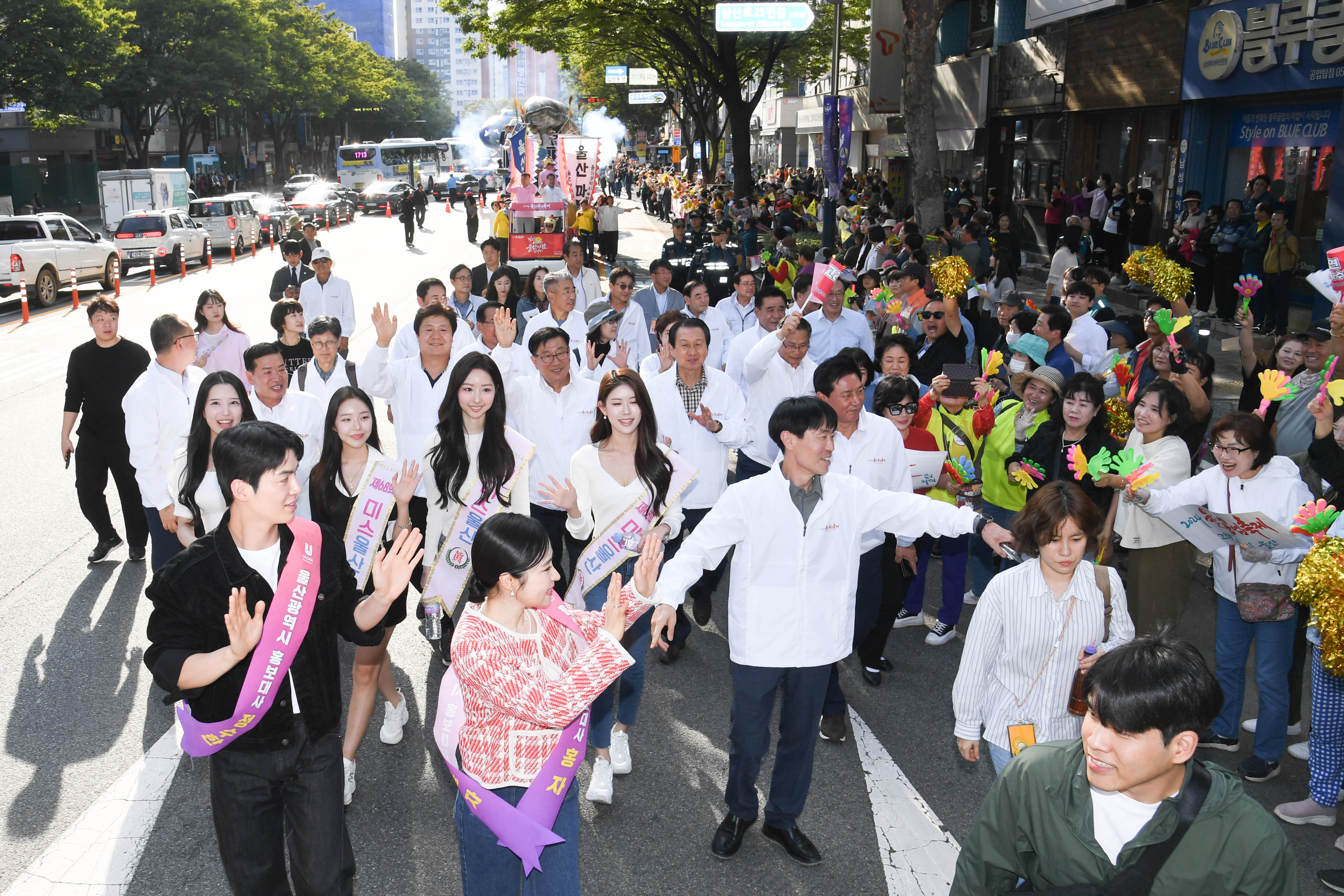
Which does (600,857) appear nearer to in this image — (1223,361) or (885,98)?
(1223,361)

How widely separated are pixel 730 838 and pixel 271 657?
2.07m

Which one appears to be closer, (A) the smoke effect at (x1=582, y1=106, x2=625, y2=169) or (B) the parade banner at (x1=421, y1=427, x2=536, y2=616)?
(B) the parade banner at (x1=421, y1=427, x2=536, y2=616)

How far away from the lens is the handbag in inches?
91.0

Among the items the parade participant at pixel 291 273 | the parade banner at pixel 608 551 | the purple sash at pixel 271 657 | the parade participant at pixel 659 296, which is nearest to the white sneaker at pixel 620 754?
the parade banner at pixel 608 551

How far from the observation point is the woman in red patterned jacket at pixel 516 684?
3027 millimetres

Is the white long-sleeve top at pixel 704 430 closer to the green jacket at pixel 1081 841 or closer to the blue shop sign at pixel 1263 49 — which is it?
the green jacket at pixel 1081 841

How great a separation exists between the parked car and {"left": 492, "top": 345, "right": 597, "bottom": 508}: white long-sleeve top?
56.8ft

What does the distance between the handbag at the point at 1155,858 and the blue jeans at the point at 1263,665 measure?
2.71 meters

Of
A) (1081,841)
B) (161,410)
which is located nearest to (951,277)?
(161,410)

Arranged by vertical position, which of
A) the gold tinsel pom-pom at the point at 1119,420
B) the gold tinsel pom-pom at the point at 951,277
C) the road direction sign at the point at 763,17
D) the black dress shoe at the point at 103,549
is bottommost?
the black dress shoe at the point at 103,549

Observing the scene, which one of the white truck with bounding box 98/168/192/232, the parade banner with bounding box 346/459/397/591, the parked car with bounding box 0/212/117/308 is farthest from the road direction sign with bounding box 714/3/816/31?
the white truck with bounding box 98/168/192/232

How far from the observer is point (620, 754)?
16.3ft

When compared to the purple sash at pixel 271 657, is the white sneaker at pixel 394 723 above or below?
below

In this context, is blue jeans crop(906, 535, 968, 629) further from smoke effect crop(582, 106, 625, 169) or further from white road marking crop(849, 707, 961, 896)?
smoke effect crop(582, 106, 625, 169)
